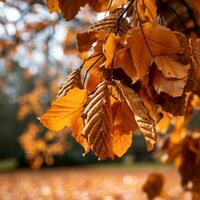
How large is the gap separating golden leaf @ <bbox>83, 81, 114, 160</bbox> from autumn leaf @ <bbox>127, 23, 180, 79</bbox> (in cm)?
9

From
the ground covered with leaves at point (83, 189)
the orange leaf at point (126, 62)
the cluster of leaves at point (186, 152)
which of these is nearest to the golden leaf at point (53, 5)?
the orange leaf at point (126, 62)

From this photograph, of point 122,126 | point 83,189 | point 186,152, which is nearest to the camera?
point 122,126

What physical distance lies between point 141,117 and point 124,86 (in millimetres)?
84

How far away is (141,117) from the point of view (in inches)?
32.7

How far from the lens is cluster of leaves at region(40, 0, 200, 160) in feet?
2.82

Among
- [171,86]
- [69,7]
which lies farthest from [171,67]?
[69,7]

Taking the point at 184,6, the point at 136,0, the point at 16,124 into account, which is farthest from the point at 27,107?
the point at 16,124

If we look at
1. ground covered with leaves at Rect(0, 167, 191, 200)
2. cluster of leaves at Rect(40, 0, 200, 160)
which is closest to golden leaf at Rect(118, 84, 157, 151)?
cluster of leaves at Rect(40, 0, 200, 160)

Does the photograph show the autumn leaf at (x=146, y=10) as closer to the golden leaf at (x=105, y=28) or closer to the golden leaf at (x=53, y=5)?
the golden leaf at (x=105, y=28)

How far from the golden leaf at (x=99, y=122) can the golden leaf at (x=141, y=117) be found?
0.13 feet

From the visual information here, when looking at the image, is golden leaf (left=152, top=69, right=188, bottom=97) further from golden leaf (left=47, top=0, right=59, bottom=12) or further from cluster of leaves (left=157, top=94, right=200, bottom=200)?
cluster of leaves (left=157, top=94, right=200, bottom=200)

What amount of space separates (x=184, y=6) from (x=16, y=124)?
80.4 feet

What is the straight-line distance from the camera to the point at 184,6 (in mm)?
1904

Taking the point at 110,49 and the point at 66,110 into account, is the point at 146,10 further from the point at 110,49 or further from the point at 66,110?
the point at 66,110
